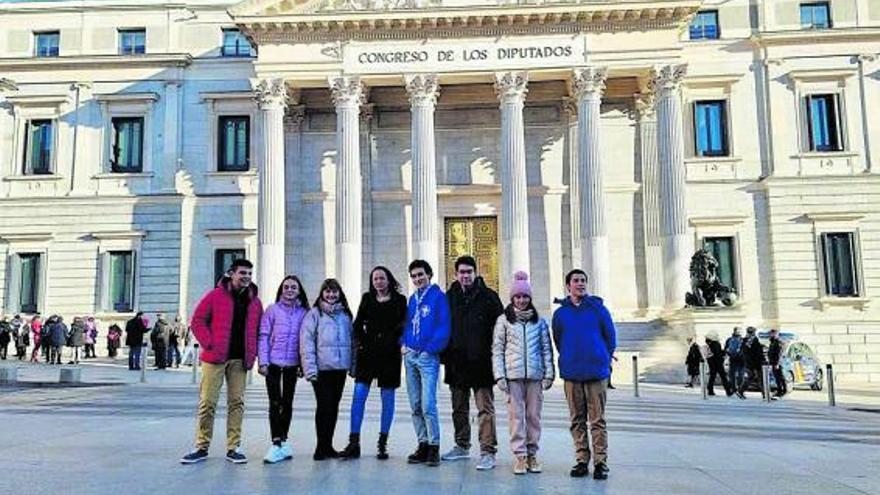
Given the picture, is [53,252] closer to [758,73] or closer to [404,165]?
[404,165]

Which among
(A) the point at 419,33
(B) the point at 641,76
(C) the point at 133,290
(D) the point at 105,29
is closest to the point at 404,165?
(A) the point at 419,33

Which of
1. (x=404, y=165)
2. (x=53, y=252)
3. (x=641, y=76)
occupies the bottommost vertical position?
(x=53, y=252)

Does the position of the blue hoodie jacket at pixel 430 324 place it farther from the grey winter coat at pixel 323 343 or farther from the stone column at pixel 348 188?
the stone column at pixel 348 188

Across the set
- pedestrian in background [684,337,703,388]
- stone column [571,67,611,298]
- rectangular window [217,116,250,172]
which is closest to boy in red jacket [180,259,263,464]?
pedestrian in background [684,337,703,388]

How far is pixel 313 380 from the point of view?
8.44 metres

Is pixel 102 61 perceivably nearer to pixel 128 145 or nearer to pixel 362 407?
pixel 128 145

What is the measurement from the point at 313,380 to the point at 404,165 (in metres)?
26.3

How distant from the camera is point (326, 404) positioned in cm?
848

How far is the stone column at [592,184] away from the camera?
2819cm

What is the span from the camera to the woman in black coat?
846cm

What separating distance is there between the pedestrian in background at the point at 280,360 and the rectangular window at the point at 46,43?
32.9 metres

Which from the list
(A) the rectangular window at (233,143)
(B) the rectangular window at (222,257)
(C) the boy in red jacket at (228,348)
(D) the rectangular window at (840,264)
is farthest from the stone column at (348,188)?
(C) the boy in red jacket at (228,348)

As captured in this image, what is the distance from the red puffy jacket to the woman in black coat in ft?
3.68

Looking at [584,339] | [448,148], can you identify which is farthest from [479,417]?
[448,148]
